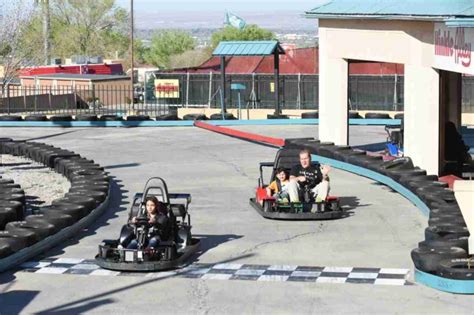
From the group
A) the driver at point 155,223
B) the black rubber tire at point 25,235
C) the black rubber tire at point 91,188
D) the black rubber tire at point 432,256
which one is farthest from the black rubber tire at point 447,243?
the black rubber tire at point 91,188

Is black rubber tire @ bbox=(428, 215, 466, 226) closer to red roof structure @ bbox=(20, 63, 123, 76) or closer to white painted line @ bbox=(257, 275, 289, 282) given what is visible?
white painted line @ bbox=(257, 275, 289, 282)

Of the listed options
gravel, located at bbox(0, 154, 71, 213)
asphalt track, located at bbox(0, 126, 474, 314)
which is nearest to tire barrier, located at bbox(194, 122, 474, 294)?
asphalt track, located at bbox(0, 126, 474, 314)

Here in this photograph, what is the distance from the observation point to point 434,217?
516 inches

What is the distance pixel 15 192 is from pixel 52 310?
6.64 meters

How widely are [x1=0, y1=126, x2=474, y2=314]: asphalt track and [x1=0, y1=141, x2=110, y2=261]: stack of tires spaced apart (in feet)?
1.02

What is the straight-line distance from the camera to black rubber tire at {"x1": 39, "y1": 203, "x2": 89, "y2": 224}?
14320 millimetres

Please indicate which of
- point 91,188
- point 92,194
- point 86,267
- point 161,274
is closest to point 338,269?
point 161,274

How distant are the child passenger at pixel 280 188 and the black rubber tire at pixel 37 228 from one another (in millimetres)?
3433

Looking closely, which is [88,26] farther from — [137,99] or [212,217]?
[212,217]

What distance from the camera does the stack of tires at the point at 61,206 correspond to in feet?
41.3

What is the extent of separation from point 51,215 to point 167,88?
29.5 metres

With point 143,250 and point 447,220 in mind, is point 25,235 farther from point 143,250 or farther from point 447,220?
point 447,220

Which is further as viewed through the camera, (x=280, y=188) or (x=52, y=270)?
(x=280, y=188)

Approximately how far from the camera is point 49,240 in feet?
43.3
